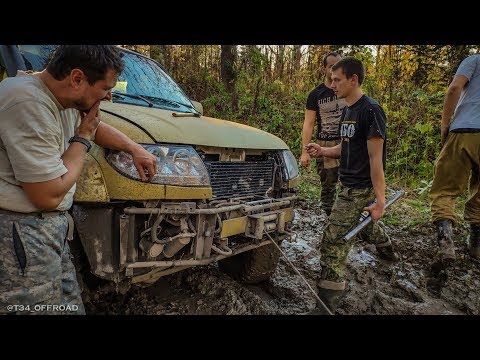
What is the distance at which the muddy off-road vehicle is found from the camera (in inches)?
77.1

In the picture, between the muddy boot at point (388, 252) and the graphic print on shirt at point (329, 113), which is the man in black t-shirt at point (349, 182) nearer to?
the muddy boot at point (388, 252)

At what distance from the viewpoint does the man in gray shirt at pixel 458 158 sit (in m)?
3.29

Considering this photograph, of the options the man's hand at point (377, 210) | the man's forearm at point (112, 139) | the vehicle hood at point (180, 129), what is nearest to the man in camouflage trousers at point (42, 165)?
the man's forearm at point (112, 139)

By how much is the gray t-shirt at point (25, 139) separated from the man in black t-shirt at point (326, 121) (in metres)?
3.23

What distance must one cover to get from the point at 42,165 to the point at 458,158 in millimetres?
3628

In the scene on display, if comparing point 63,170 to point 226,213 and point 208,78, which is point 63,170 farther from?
point 208,78

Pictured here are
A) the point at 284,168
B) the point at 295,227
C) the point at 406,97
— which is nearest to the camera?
the point at 284,168

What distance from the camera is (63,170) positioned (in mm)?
1484

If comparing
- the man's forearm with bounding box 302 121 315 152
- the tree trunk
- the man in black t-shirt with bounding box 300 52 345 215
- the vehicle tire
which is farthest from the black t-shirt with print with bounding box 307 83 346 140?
the tree trunk

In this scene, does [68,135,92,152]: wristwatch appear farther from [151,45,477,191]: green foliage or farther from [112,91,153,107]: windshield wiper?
[151,45,477,191]: green foliage

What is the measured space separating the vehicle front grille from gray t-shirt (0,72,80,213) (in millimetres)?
1104

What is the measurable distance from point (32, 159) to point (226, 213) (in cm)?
125

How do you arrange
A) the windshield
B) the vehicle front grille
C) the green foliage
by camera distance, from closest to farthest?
1. the vehicle front grille
2. the windshield
3. the green foliage
